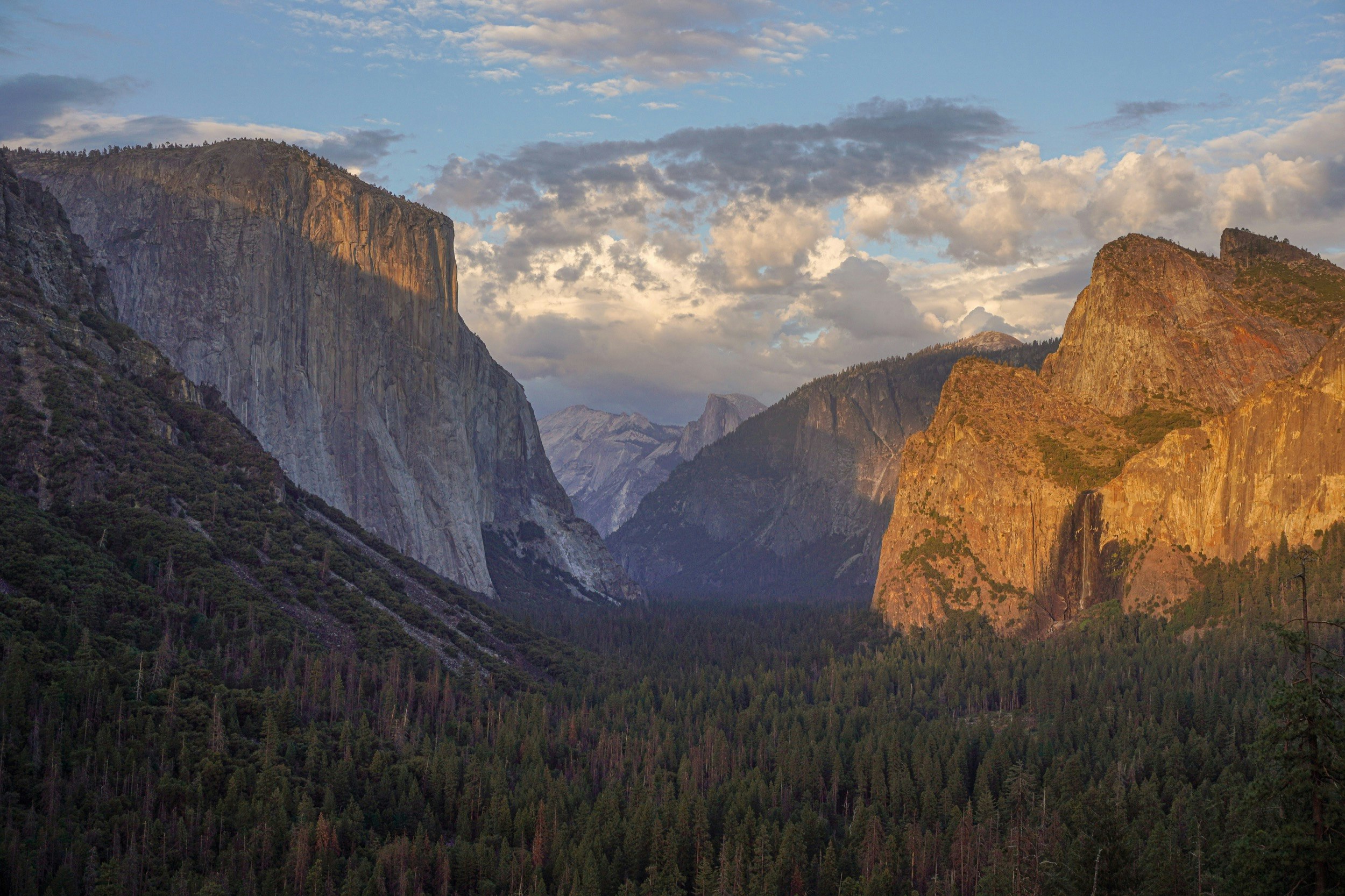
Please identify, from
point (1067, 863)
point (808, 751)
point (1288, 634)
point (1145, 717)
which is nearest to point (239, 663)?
point (808, 751)

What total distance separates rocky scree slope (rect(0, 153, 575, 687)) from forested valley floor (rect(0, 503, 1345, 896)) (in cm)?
101

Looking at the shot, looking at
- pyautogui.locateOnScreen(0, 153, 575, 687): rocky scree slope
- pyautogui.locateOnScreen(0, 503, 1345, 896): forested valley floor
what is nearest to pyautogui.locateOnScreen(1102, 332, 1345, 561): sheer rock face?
pyautogui.locateOnScreen(0, 503, 1345, 896): forested valley floor

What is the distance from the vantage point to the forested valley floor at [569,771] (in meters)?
91.9

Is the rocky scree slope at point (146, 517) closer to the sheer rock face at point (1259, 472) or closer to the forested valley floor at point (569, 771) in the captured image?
the forested valley floor at point (569, 771)

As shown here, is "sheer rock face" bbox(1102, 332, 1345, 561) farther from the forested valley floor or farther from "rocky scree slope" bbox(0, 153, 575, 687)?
"rocky scree slope" bbox(0, 153, 575, 687)

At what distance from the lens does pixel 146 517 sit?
14950 cm

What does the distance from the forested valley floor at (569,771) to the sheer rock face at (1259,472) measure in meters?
6.93

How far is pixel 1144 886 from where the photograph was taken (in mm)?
74375

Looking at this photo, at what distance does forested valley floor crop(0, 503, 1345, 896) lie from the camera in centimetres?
9188

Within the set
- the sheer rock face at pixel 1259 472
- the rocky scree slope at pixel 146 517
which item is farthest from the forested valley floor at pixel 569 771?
the sheer rock face at pixel 1259 472

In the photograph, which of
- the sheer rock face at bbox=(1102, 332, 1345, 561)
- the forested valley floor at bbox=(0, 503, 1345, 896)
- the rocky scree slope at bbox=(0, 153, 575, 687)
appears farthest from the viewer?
the sheer rock face at bbox=(1102, 332, 1345, 561)

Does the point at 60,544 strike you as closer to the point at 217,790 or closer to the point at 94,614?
the point at 94,614

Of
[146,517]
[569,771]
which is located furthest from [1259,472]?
[146,517]

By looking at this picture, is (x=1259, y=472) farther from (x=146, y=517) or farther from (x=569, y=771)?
(x=146, y=517)
